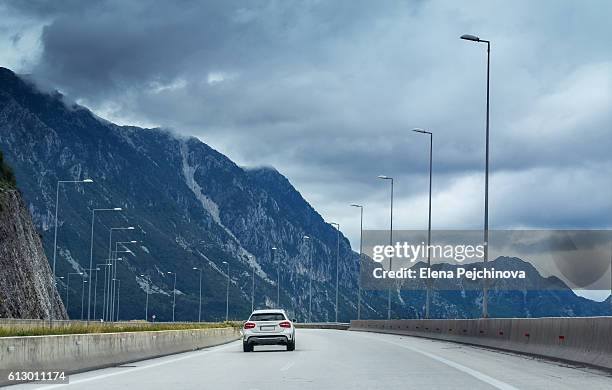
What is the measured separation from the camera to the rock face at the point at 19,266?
85.9 meters

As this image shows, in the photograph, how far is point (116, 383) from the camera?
55.9 ft

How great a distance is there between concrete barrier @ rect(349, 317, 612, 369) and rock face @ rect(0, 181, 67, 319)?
163 ft

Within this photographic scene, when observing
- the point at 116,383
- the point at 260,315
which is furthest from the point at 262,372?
the point at 260,315

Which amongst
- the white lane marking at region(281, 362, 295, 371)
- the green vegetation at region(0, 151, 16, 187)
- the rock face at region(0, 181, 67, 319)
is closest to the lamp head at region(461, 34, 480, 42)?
the white lane marking at region(281, 362, 295, 371)

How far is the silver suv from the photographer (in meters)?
32.8

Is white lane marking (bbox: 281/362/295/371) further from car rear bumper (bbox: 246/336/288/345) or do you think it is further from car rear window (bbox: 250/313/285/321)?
car rear window (bbox: 250/313/285/321)

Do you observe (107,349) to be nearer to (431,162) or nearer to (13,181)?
(431,162)

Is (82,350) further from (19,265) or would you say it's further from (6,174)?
(6,174)

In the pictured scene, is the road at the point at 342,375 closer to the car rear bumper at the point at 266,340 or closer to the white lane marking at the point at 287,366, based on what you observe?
the white lane marking at the point at 287,366

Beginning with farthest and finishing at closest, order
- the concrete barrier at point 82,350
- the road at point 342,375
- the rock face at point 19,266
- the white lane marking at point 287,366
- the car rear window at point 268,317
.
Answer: the rock face at point 19,266
the car rear window at point 268,317
the white lane marking at point 287,366
the concrete barrier at point 82,350
the road at point 342,375

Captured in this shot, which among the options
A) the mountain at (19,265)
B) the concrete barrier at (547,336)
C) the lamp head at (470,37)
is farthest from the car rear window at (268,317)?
the mountain at (19,265)

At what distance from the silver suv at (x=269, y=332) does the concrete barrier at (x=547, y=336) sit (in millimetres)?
7197

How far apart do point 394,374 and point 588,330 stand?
5.52m

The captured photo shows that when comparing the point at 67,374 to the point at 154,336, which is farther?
the point at 154,336
